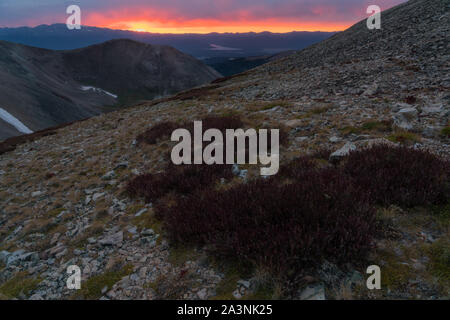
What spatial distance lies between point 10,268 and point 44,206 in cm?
374

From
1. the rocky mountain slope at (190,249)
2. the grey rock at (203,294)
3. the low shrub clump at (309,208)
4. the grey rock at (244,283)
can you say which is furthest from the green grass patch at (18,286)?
the grey rock at (244,283)

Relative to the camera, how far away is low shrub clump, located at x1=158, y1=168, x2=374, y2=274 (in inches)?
138

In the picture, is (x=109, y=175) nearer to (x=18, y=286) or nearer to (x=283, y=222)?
(x=18, y=286)

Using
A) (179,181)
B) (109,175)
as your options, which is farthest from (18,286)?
(109,175)

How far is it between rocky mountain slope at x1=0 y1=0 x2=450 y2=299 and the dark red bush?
0.27m

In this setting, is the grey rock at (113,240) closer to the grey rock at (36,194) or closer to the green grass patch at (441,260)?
the green grass patch at (441,260)

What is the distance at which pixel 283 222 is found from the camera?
13.1 ft

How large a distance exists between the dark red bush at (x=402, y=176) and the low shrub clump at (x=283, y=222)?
18.6 inches

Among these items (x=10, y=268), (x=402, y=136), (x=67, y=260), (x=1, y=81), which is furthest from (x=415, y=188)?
(x=1, y=81)

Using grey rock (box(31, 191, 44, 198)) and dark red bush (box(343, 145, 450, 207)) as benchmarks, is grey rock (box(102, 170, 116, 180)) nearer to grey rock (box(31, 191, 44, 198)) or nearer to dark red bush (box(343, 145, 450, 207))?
grey rock (box(31, 191, 44, 198))

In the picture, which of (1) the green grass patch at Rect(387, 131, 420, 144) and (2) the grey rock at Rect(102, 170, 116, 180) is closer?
(1) the green grass patch at Rect(387, 131, 420, 144)

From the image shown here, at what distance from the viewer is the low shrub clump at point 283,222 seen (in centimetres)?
350

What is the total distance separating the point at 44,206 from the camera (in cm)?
862

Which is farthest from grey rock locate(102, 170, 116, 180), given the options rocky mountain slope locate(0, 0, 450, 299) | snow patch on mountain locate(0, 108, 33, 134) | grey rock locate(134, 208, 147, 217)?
snow patch on mountain locate(0, 108, 33, 134)
